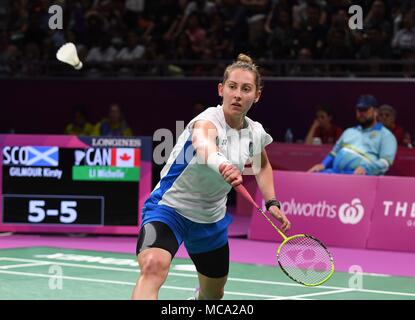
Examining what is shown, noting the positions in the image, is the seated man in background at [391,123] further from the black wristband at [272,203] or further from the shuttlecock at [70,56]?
the black wristband at [272,203]

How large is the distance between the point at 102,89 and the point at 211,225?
12323mm

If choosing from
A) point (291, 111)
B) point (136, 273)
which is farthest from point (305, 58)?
point (136, 273)

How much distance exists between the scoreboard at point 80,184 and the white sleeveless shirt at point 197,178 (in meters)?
6.12

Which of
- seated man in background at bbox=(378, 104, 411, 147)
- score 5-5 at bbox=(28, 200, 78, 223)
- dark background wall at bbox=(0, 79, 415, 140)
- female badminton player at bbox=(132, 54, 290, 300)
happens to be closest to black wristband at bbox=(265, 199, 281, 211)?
female badminton player at bbox=(132, 54, 290, 300)

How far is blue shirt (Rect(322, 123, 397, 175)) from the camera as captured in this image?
12094 millimetres

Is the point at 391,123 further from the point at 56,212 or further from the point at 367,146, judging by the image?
the point at 56,212

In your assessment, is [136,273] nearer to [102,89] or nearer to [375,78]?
[375,78]

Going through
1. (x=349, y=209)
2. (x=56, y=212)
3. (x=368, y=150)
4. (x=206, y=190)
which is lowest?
(x=56, y=212)

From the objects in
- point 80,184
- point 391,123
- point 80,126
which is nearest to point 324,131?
point 391,123

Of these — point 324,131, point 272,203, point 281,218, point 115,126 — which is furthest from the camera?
point 115,126

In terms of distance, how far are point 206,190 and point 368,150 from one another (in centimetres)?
658

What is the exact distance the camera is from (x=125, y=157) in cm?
1210

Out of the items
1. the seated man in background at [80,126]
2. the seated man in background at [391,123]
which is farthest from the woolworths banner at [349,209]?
the seated man in background at [80,126]

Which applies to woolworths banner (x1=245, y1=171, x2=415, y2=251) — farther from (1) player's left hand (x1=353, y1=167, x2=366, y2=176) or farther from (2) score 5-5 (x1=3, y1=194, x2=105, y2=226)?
(2) score 5-5 (x1=3, y1=194, x2=105, y2=226)
